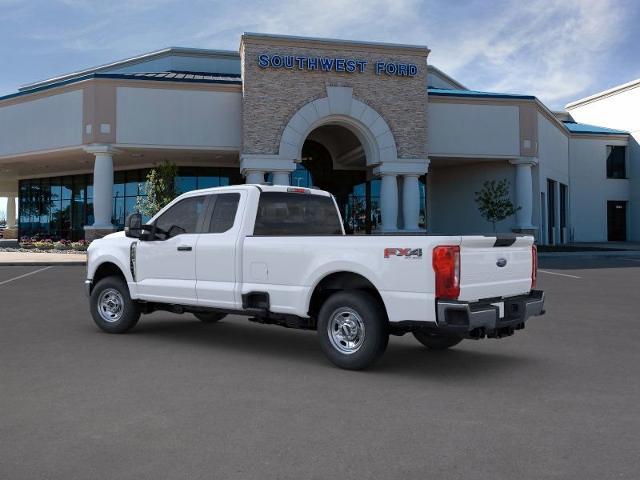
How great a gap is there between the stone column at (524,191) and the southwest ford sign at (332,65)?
8022mm

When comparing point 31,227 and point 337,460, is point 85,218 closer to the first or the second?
point 31,227

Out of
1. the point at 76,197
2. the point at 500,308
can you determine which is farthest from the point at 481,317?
the point at 76,197

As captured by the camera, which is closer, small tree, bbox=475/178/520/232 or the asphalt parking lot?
the asphalt parking lot

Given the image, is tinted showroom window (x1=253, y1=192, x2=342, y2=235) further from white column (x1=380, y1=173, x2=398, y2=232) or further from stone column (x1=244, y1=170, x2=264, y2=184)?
white column (x1=380, y1=173, x2=398, y2=232)

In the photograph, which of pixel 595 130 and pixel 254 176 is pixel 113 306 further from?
pixel 595 130

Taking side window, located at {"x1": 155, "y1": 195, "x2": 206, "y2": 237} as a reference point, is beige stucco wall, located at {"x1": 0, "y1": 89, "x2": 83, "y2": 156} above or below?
above

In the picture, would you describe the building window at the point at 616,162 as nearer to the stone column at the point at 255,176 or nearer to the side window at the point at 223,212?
the stone column at the point at 255,176

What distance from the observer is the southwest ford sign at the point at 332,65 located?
2859 centimetres

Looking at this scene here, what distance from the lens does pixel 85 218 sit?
39.6m

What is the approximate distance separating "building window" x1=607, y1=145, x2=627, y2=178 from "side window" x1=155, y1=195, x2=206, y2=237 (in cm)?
4270

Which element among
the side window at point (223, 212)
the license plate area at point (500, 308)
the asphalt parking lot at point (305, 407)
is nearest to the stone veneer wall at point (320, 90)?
the asphalt parking lot at point (305, 407)

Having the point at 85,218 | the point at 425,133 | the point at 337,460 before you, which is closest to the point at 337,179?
the point at 425,133

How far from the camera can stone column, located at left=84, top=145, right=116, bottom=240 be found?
2945 centimetres

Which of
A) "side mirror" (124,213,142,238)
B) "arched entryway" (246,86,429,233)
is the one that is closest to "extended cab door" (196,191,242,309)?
"side mirror" (124,213,142,238)
